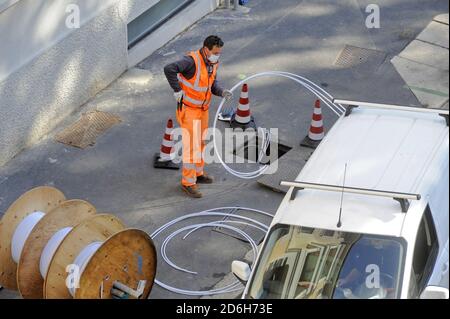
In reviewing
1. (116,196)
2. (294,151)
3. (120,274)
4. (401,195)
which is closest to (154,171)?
(116,196)

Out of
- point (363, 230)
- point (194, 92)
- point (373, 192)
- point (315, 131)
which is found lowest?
point (315, 131)

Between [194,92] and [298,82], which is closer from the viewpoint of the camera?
[194,92]

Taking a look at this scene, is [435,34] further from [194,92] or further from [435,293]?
[435,293]

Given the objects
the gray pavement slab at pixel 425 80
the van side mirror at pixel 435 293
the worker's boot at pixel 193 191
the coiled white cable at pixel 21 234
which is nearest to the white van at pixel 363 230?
the van side mirror at pixel 435 293

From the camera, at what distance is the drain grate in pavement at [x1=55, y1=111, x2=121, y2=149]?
12047 mm

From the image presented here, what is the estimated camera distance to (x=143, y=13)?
1391 centimetres

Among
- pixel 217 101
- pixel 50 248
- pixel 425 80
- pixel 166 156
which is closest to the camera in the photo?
pixel 50 248

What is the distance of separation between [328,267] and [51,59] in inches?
223

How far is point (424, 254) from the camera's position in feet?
26.3

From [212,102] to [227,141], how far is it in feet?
3.53

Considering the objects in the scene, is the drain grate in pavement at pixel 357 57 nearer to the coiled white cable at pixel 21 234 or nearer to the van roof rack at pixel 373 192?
the van roof rack at pixel 373 192

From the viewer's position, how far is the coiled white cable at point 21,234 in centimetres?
885

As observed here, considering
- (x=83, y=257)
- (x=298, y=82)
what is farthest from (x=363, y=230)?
(x=298, y=82)

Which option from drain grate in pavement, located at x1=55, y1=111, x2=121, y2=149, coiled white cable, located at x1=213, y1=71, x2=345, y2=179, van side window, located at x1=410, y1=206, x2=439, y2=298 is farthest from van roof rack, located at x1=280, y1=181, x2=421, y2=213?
drain grate in pavement, located at x1=55, y1=111, x2=121, y2=149
